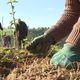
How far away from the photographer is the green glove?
3312 mm

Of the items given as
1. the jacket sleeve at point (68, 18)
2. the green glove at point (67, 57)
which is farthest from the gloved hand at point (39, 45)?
the green glove at point (67, 57)

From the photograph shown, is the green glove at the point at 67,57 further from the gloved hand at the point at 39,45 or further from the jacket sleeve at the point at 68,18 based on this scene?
the jacket sleeve at the point at 68,18

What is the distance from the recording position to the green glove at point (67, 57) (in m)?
3.31

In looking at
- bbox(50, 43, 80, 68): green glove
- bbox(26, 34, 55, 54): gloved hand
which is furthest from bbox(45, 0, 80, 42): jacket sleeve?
bbox(50, 43, 80, 68): green glove

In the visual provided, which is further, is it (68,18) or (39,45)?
(68,18)

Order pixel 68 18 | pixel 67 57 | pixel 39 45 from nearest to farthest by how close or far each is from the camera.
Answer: pixel 67 57
pixel 39 45
pixel 68 18

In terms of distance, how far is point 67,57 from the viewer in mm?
3336

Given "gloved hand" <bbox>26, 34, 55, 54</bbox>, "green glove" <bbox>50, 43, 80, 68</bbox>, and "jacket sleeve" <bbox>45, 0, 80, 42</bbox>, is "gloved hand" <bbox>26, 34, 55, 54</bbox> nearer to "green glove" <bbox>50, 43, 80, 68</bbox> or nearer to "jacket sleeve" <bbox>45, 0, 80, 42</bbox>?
"jacket sleeve" <bbox>45, 0, 80, 42</bbox>

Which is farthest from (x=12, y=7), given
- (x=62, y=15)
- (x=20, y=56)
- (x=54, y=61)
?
(x=54, y=61)

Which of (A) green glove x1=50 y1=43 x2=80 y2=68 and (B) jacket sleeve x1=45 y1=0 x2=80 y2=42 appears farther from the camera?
(B) jacket sleeve x1=45 y1=0 x2=80 y2=42

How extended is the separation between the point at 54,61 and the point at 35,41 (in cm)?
42

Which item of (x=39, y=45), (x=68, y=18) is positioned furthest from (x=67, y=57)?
(x=68, y=18)

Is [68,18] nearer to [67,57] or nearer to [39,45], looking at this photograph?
[39,45]

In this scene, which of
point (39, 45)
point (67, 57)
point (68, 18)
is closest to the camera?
point (67, 57)
